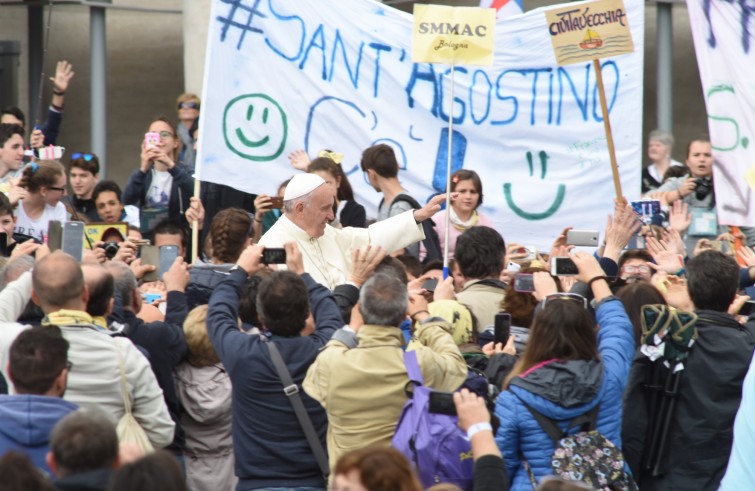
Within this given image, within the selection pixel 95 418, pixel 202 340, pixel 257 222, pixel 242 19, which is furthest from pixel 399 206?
pixel 95 418

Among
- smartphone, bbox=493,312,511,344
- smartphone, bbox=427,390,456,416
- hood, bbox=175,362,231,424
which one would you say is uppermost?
smartphone, bbox=493,312,511,344

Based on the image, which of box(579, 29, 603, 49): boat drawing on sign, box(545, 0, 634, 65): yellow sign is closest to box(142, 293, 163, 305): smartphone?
box(545, 0, 634, 65): yellow sign

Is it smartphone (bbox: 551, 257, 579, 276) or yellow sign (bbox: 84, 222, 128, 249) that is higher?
smartphone (bbox: 551, 257, 579, 276)

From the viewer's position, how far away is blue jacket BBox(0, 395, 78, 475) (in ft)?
14.2

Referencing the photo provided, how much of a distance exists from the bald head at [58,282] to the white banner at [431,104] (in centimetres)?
396

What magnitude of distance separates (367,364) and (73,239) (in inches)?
65.5

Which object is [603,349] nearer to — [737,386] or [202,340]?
[737,386]

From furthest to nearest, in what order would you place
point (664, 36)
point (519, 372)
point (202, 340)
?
point (664, 36) < point (202, 340) < point (519, 372)

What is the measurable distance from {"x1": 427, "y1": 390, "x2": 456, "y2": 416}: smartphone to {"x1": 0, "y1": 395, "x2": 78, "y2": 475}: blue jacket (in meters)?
1.25

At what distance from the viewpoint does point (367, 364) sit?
4883mm

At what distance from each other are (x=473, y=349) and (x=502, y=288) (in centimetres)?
92

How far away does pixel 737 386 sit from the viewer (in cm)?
540

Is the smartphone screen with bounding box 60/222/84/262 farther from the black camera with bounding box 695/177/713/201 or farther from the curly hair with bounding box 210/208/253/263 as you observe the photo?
the black camera with bounding box 695/177/713/201

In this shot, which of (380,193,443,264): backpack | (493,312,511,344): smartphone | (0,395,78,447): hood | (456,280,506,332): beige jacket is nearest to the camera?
(0,395,78,447): hood
